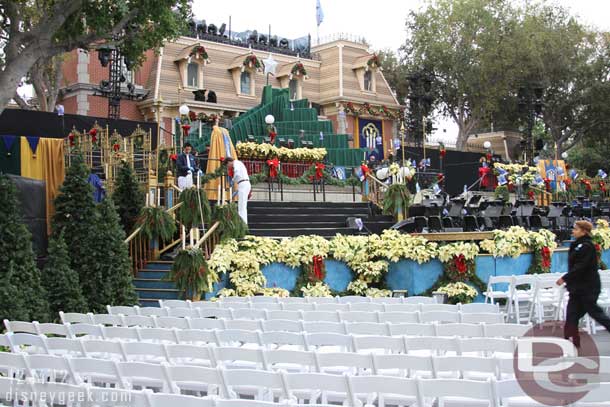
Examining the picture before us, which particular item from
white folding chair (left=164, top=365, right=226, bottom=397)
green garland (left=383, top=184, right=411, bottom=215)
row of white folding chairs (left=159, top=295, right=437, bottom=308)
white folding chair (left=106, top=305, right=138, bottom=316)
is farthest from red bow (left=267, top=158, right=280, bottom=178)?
white folding chair (left=164, top=365, right=226, bottom=397)

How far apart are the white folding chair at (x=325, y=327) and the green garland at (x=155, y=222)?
787 cm

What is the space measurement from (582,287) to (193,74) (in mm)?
26140

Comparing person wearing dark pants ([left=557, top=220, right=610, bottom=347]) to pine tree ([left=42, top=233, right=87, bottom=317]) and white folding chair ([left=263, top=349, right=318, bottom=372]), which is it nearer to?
white folding chair ([left=263, top=349, right=318, bottom=372])

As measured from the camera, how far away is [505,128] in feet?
151

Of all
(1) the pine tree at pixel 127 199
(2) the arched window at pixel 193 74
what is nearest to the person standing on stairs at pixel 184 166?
(1) the pine tree at pixel 127 199

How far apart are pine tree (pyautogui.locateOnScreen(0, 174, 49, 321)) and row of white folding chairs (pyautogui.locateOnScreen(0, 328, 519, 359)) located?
332 cm

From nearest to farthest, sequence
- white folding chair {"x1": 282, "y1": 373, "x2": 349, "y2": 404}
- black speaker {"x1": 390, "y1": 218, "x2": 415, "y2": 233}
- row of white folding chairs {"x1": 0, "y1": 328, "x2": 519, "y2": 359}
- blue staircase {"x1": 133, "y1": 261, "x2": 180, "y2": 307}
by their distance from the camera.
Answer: white folding chair {"x1": 282, "y1": 373, "x2": 349, "y2": 404}
row of white folding chairs {"x1": 0, "y1": 328, "x2": 519, "y2": 359}
blue staircase {"x1": 133, "y1": 261, "x2": 180, "y2": 307}
black speaker {"x1": 390, "y1": 218, "x2": 415, "y2": 233}

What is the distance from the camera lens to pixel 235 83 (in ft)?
112

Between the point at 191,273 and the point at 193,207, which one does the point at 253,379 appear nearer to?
the point at 191,273

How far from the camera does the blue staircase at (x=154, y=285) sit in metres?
14.3

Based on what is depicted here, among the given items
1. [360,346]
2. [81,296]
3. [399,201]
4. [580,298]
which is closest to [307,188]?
[399,201]

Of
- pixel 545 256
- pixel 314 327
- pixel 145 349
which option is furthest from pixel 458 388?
pixel 545 256

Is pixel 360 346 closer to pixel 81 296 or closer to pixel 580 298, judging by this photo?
pixel 580 298

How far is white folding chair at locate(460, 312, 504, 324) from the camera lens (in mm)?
8047
